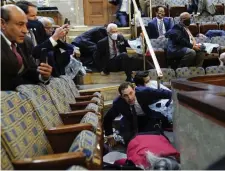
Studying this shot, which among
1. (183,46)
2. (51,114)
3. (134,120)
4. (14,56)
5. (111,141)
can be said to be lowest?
(111,141)

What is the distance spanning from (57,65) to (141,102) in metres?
0.60

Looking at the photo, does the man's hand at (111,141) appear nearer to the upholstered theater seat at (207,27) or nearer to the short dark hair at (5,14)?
the short dark hair at (5,14)

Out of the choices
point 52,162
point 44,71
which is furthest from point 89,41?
point 52,162

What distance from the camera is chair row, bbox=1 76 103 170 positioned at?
2.60ft

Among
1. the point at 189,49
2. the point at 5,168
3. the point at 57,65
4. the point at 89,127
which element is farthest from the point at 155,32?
the point at 5,168

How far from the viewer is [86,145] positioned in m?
0.85

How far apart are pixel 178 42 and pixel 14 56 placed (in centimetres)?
203

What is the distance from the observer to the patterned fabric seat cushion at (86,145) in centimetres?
82

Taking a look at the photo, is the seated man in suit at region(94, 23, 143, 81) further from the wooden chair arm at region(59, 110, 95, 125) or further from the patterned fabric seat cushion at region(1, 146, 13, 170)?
the patterned fabric seat cushion at region(1, 146, 13, 170)

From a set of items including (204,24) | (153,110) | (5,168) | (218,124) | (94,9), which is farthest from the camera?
(94,9)

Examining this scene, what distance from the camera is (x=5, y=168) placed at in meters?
0.74

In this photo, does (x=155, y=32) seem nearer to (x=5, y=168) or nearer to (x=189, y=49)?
(x=189, y=49)

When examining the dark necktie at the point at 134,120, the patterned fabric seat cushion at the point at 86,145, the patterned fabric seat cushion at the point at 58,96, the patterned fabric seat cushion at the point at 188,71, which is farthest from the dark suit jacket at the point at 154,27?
the patterned fabric seat cushion at the point at 86,145

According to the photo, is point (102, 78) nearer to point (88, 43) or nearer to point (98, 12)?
point (88, 43)
